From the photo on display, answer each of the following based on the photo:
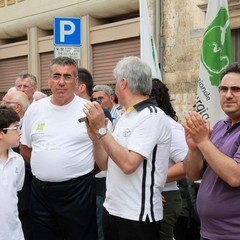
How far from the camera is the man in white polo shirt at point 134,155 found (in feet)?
10.1

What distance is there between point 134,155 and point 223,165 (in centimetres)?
58

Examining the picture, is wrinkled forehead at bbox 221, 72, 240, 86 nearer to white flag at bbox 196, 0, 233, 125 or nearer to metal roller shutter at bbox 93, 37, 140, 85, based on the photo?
white flag at bbox 196, 0, 233, 125

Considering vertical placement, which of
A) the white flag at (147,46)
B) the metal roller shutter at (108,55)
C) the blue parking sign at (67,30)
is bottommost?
the white flag at (147,46)

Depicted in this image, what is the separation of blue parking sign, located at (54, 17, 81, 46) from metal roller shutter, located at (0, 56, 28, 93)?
10.2 meters

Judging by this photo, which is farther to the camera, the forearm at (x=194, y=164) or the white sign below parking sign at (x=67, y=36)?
the white sign below parking sign at (x=67, y=36)

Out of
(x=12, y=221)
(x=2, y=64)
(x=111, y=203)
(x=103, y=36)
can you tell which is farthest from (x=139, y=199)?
(x=2, y=64)

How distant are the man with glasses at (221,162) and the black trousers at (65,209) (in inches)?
45.8

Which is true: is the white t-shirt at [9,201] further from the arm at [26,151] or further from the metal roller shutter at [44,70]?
the metal roller shutter at [44,70]

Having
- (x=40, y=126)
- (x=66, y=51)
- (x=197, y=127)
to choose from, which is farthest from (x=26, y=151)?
(x=66, y=51)

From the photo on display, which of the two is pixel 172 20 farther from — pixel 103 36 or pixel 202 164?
pixel 202 164

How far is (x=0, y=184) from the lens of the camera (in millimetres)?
3566

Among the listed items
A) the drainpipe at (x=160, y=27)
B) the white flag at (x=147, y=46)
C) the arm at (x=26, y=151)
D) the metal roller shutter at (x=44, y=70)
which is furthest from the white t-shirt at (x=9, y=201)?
the metal roller shutter at (x=44, y=70)

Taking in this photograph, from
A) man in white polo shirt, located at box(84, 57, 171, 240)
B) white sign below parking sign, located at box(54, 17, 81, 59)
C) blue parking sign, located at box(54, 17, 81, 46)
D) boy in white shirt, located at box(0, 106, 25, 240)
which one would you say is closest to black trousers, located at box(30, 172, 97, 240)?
boy in white shirt, located at box(0, 106, 25, 240)

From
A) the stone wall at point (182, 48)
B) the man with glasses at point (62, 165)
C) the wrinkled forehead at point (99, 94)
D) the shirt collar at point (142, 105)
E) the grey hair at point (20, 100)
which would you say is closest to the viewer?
the shirt collar at point (142, 105)
